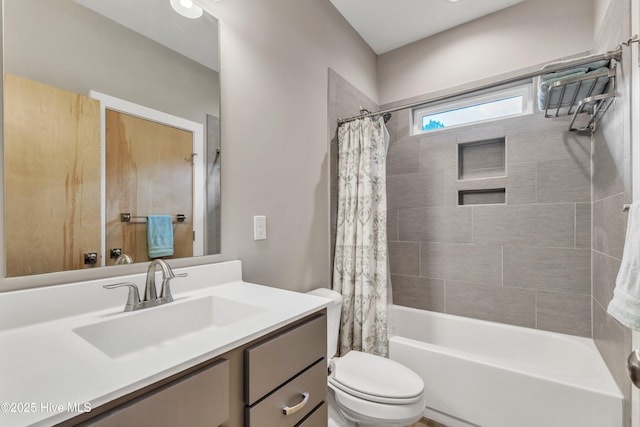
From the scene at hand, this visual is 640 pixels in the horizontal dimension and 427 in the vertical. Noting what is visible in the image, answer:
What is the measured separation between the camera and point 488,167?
217 cm

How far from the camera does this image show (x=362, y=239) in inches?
74.2

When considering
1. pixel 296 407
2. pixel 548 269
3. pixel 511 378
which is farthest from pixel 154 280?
pixel 548 269

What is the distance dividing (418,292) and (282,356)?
6.21 feet

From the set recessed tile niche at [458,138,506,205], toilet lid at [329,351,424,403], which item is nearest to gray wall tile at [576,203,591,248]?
recessed tile niche at [458,138,506,205]

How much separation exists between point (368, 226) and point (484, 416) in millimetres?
1215

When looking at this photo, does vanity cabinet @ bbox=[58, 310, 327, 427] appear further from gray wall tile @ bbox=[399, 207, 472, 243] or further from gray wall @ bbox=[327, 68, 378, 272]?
gray wall tile @ bbox=[399, 207, 472, 243]

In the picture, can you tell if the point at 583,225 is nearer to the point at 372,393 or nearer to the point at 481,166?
the point at 481,166

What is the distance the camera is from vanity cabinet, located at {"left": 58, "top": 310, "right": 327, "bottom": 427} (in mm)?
507

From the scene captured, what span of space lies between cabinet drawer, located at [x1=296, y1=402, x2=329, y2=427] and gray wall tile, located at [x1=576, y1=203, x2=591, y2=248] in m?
1.92

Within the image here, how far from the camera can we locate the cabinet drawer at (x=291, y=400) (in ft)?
2.40

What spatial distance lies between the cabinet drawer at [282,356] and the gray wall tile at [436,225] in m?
1.66

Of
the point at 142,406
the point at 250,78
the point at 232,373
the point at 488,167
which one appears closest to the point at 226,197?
the point at 250,78

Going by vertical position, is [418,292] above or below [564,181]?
below

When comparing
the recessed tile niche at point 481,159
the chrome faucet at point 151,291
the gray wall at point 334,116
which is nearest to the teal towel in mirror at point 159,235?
the chrome faucet at point 151,291
